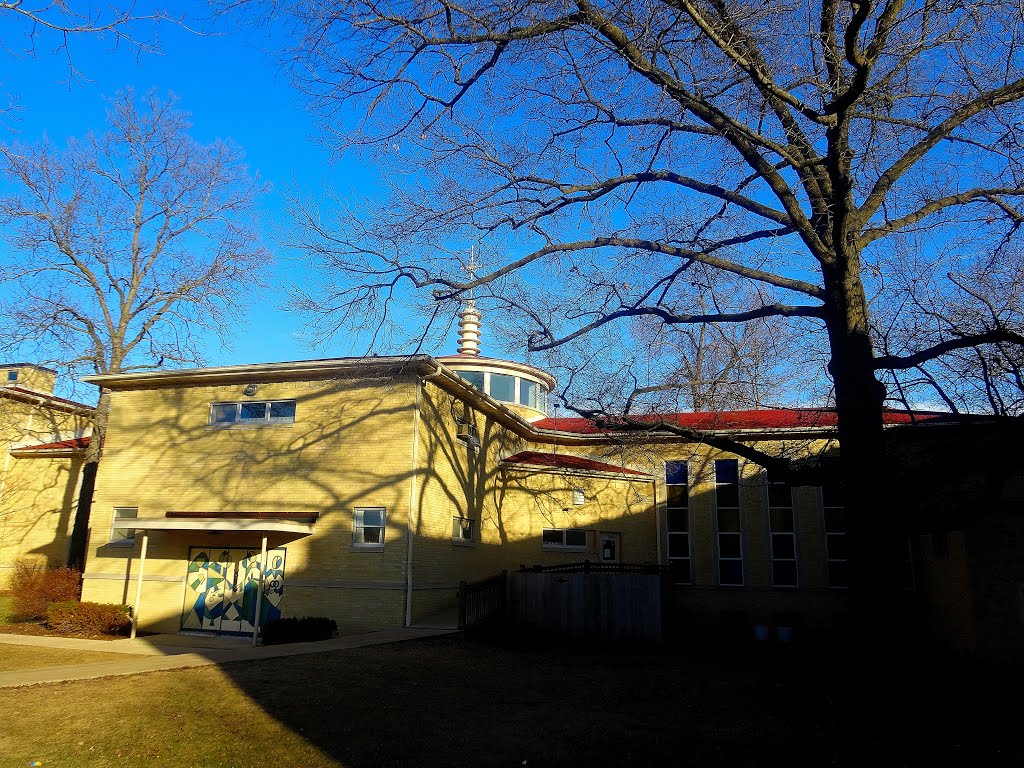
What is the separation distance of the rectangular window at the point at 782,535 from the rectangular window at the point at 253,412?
44.9 ft

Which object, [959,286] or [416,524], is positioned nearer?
[959,286]

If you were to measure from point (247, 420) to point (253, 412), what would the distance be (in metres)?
0.24

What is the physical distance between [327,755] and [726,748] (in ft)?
12.1

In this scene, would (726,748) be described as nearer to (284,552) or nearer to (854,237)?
(854,237)

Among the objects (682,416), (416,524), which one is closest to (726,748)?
(416,524)

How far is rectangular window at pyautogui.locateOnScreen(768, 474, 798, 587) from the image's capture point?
21.9m

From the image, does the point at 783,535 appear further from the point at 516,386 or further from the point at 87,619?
the point at 87,619

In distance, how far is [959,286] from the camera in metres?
10.9

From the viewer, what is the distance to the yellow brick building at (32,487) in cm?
2623

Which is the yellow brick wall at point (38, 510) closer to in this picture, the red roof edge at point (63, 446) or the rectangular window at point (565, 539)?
the red roof edge at point (63, 446)

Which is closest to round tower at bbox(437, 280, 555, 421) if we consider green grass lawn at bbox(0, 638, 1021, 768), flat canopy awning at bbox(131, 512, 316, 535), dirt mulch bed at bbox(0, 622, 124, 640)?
flat canopy awning at bbox(131, 512, 316, 535)

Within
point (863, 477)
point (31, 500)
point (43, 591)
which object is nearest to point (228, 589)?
point (43, 591)

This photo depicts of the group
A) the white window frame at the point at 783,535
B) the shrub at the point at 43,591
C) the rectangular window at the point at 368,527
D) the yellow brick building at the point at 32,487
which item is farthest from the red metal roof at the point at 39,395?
the white window frame at the point at 783,535

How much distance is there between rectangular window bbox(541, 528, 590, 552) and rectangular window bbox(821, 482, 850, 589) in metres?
6.69
